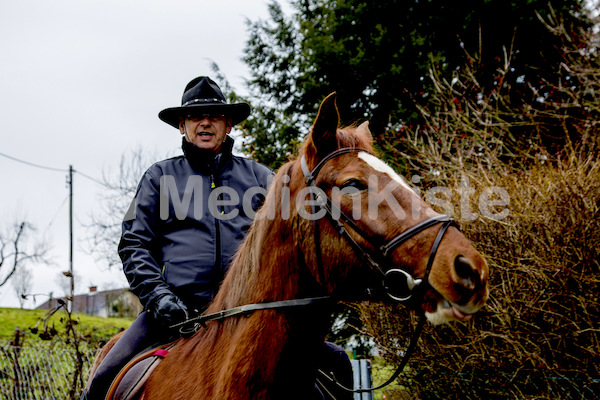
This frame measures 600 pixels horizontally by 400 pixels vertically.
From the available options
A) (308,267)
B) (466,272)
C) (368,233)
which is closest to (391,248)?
(368,233)

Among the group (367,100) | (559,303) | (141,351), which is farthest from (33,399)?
(367,100)

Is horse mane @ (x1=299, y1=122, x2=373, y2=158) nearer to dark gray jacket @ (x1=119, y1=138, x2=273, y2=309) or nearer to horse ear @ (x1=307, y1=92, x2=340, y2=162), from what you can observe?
horse ear @ (x1=307, y1=92, x2=340, y2=162)

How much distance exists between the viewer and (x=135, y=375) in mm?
2449

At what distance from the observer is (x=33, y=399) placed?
7984mm

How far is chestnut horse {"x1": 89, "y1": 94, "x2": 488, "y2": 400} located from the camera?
1768 millimetres

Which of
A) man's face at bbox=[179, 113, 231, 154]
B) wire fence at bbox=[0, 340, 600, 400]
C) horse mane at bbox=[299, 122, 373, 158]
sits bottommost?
wire fence at bbox=[0, 340, 600, 400]

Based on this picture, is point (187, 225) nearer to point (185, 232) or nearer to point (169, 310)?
point (185, 232)

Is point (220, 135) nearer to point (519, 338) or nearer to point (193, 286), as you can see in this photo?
point (193, 286)

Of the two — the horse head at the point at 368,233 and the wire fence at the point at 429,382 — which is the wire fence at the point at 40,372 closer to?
the wire fence at the point at 429,382

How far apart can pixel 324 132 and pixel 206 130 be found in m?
1.43

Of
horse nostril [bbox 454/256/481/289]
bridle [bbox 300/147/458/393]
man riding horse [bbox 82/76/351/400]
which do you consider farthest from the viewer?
man riding horse [bbox 82/76/351/400]

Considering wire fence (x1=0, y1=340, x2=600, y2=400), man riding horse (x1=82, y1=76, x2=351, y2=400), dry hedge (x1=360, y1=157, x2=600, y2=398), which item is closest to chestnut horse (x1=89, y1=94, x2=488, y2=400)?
man riding horse (x1=82, y1=76, x2=351, y2=400)

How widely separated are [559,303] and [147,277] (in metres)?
3.72

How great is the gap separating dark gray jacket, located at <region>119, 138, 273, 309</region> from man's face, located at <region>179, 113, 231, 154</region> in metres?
0.10
